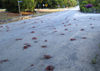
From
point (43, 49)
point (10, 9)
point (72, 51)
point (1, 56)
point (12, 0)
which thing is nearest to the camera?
point (1, 56)

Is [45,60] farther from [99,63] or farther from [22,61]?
[99,63]

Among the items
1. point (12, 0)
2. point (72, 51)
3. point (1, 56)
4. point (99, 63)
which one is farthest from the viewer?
point (12, 0)

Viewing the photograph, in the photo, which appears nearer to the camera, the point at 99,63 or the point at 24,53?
the point at 99,63

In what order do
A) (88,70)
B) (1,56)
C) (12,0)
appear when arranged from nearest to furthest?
(88,70), (1,56), (12,0)

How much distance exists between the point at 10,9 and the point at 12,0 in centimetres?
290

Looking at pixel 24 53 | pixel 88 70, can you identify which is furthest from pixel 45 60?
pixel 88 70

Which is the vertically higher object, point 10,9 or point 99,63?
point 10,9

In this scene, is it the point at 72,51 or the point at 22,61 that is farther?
the point at 72,51

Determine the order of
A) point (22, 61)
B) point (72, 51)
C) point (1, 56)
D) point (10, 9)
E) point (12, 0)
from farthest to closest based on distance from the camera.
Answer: point (10, 9), point (12, 0), point (72, 51), point (1, 56), point (22, 61)

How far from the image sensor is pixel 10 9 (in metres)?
26.8

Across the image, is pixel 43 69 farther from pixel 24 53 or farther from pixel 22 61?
pixel 24 53

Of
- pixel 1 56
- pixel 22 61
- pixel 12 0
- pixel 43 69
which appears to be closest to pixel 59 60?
pixel 43 69

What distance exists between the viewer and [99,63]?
3830mm

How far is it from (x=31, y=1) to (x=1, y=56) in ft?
73.4
